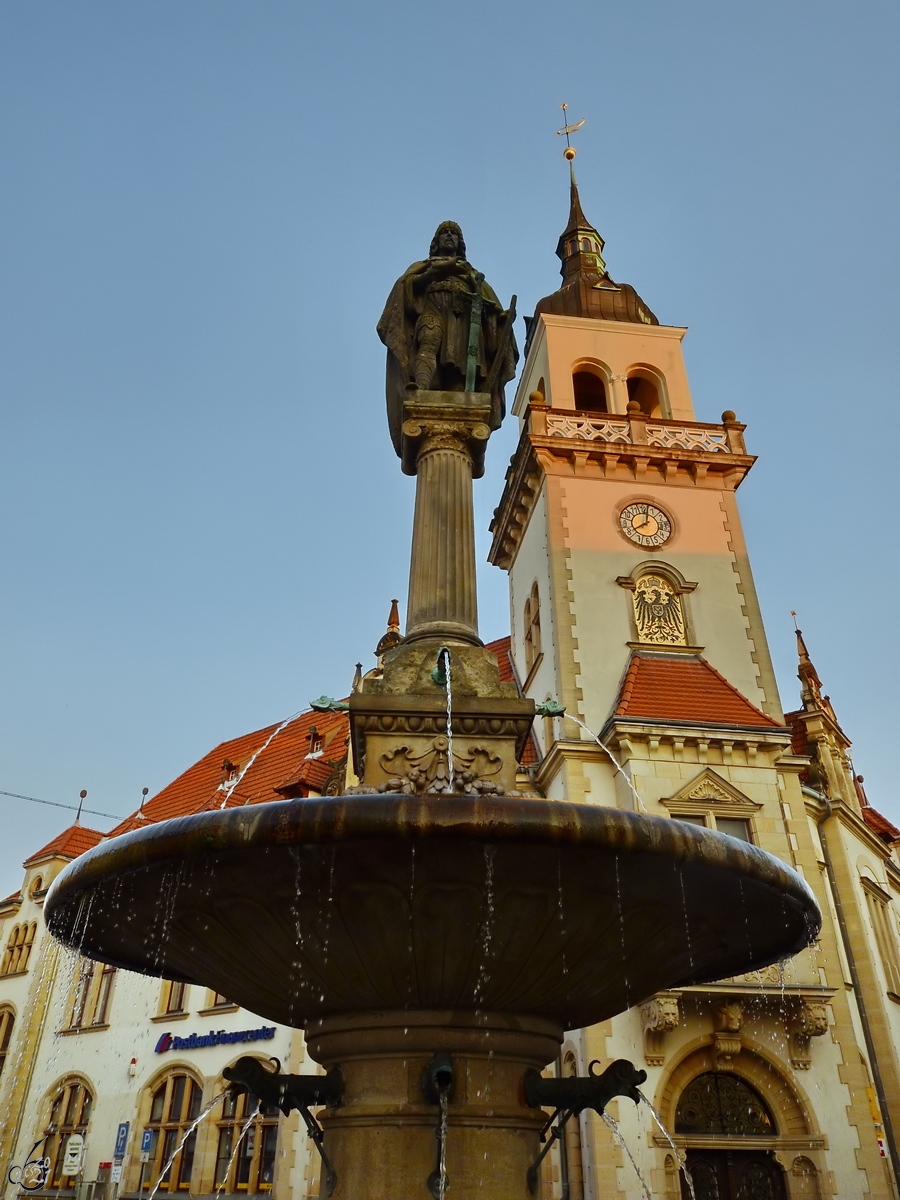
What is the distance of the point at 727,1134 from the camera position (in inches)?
581

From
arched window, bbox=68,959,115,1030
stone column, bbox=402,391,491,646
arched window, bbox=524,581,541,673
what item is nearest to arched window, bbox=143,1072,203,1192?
arched window, bbox=68,959,115,1030

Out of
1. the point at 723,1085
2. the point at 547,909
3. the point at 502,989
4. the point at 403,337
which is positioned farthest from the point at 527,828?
the point at 723,1085

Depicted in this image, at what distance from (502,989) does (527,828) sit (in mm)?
1287

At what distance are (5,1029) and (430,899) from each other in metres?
27.8

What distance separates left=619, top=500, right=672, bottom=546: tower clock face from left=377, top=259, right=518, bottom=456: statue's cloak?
523 inches

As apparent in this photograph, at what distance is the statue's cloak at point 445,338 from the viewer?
841cm

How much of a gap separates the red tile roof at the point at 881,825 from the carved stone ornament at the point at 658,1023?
17904 mm

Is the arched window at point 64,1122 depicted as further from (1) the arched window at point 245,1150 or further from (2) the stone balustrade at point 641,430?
(2) the stone balustrade at point 641,430

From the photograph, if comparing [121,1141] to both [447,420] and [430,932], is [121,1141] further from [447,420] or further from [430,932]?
[430,932]

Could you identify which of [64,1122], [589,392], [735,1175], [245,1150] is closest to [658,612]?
[589,392]

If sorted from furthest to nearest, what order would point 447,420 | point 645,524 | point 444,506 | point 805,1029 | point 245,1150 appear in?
point 645,524 → point 245,1150 → point 805,1029 → point 447,420 → point 444,506

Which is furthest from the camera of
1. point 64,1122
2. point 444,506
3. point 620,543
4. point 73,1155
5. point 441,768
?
point 64,1122

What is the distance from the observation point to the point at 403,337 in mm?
8531

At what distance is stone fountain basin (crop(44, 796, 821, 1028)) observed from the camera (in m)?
3.91
